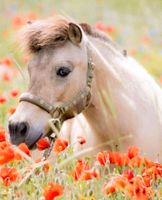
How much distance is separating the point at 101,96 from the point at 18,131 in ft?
2.49

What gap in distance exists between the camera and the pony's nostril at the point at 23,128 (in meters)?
5.36

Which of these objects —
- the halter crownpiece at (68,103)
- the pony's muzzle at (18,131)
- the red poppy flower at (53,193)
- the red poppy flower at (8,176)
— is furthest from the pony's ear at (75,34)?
the red poppy flower at (53,193)

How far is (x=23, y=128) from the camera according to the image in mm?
5371

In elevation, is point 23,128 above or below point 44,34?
below

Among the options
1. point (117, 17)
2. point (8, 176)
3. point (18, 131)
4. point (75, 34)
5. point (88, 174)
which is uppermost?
point (75, 34)

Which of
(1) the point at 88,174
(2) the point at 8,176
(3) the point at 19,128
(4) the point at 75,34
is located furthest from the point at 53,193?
(4) the point at 75,34

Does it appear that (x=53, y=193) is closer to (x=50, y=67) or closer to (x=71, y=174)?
(x=71, y=174)

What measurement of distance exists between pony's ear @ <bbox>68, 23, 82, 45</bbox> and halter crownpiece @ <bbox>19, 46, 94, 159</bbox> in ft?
0.42

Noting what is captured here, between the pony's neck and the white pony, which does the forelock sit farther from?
the pony's neck

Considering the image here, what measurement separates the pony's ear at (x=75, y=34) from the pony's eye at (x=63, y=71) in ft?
0.76

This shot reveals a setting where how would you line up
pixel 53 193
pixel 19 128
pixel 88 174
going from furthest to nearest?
pixel 19 128
pixel 88 174
pixel 53 193

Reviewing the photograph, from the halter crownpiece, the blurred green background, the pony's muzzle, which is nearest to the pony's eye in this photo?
the halter crownpiece

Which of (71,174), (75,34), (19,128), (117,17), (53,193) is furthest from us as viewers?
(117,17)

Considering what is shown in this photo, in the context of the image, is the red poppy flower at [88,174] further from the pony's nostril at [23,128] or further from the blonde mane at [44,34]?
the blonde mane at [44,34]
